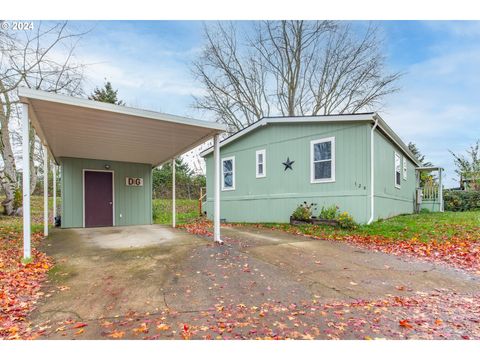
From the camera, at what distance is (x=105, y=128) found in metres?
6.11

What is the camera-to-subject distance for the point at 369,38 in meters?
17.8

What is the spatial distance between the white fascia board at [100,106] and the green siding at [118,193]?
Result: 5.47 metres

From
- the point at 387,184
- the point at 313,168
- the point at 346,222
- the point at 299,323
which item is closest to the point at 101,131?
the point at 299,323

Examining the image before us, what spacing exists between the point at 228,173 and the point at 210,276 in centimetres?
851

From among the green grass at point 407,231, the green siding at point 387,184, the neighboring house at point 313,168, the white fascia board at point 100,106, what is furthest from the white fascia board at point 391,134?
the white fascia board at point 100,106

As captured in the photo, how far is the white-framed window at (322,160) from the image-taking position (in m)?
9.19

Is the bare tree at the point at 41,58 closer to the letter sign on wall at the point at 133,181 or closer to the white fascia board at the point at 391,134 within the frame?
the letter sign on wall at the point at 133,181

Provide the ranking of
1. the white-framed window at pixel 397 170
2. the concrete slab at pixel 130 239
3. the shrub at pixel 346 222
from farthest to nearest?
1. the white-framed window at pixel 397 170
2. the shrub at pixel 346 222
3. the concrete slab at pixel 130 239

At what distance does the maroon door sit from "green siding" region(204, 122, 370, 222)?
183 inches

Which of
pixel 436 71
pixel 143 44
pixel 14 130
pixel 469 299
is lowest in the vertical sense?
pixel 469 299

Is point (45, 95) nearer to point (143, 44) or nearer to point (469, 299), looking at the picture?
point (143, 44)

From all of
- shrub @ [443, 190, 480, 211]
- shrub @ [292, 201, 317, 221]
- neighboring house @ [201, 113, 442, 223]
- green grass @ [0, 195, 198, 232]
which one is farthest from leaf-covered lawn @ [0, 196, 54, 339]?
shrub @ [443, 190, 480, 211]
